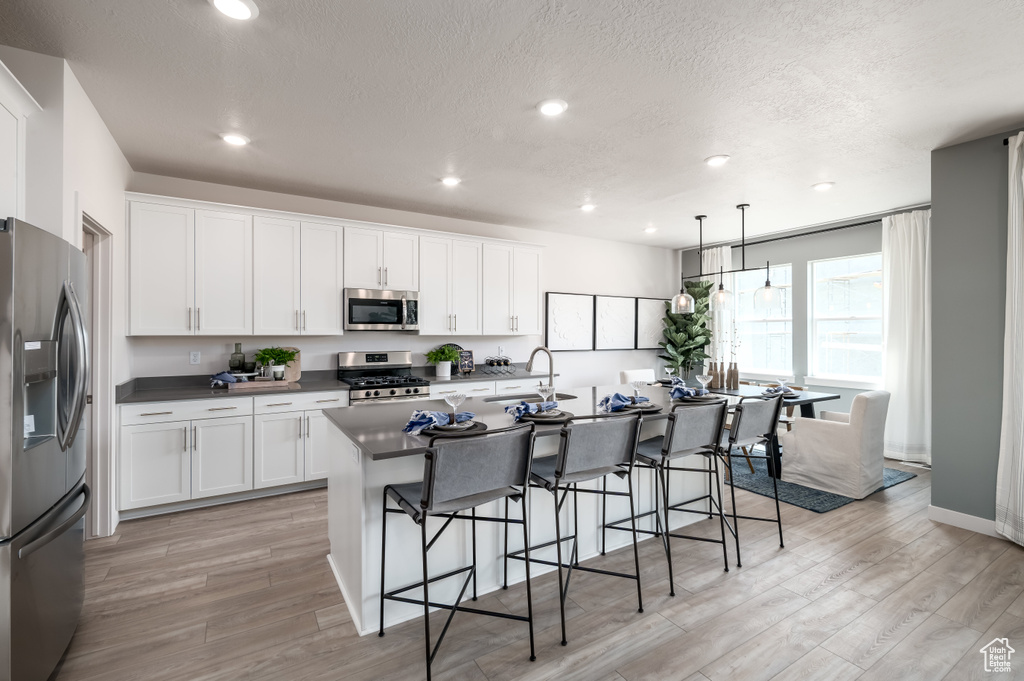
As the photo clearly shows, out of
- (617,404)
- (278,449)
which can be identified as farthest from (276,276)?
(617,404)

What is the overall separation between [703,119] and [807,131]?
0.75 metres

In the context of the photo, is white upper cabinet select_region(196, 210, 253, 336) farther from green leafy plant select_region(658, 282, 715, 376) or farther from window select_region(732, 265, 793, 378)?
window select_region(732, 265, 793, 378)

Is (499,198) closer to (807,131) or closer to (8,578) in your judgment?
(807,131)

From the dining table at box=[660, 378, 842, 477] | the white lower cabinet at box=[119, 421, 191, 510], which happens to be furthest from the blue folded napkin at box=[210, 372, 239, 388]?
the dining table at box=[660, 378, 842, 477]

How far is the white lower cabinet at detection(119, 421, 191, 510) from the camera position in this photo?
3.43 meters

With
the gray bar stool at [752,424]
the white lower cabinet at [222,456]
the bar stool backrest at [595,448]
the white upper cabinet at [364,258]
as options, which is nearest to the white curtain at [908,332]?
the gray bar stool at [752,424]

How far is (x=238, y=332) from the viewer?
159 inches

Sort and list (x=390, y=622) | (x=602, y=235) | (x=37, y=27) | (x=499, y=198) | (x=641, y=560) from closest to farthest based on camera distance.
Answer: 1. (x=37, y=27)
2. (x=390, y=622)
3. (x=641, y=560)
4. (x=499, y=198)
5. (x=602, y=235)

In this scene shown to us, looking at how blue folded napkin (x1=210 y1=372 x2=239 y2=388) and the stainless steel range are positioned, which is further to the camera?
the stainless steel range

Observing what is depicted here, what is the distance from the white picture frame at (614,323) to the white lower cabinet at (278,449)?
13.0 feet

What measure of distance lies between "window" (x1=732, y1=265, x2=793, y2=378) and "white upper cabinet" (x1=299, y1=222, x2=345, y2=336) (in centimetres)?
532

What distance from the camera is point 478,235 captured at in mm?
5695

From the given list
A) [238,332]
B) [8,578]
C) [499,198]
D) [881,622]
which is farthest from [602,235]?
[8,578]

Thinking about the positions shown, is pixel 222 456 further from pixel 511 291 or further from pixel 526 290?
pixel 526 290
